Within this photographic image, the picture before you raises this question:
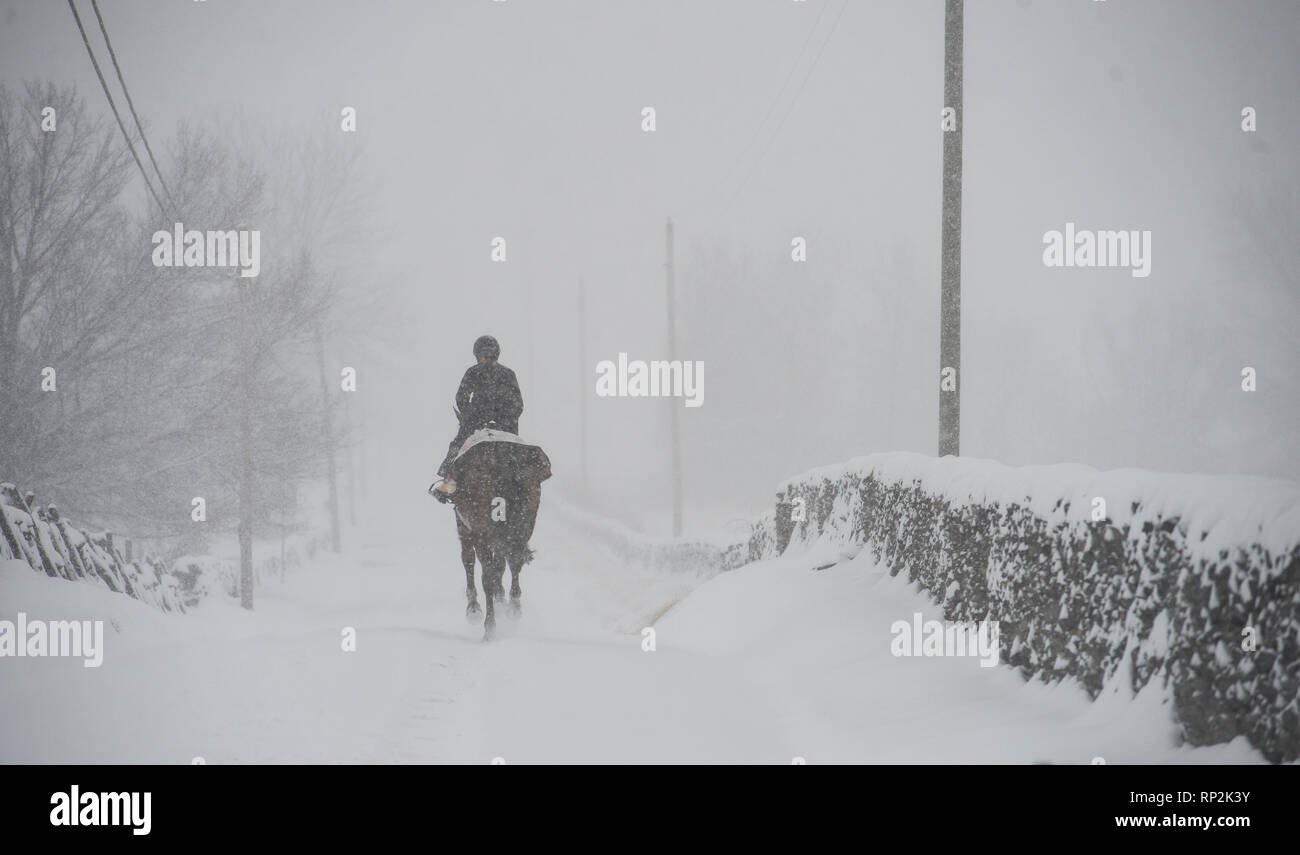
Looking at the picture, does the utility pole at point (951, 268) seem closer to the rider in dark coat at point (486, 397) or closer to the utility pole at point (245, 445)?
the rider in dark coat at point (486, 397)

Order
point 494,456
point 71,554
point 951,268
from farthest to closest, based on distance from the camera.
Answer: point 951,268 → point 494,456 → point 71,554

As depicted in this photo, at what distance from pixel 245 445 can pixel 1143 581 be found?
597 inches

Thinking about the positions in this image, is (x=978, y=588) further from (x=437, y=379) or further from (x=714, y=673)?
(x=437, y=379)

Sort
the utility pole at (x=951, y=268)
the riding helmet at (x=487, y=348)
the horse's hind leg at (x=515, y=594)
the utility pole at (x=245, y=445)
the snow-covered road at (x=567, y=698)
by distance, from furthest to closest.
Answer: the utility pole at (x=245, y=445) < the utility pole at (x=951, y=268) < the horse's hind leg at (x=515, y=594) < the riding helmet at (x=487, y=348) < the snow-covered road at (x=567, y=698)

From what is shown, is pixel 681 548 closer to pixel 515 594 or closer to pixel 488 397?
pixel 515 594

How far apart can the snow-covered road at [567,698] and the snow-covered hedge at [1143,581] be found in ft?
0.66

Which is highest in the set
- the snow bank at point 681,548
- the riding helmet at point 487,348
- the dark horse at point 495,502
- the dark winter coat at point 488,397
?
the riding helmet at point 487,348

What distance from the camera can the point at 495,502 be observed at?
912 cm

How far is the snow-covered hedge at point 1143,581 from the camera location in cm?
357

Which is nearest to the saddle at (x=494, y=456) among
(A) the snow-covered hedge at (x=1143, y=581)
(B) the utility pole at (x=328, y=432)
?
(A) the snow-covered hedge at (x=1143, y=581)

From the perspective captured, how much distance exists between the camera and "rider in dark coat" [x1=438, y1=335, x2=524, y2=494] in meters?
9.10

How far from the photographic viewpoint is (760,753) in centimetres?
466

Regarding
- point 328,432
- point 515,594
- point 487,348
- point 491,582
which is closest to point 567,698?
point 491,582
